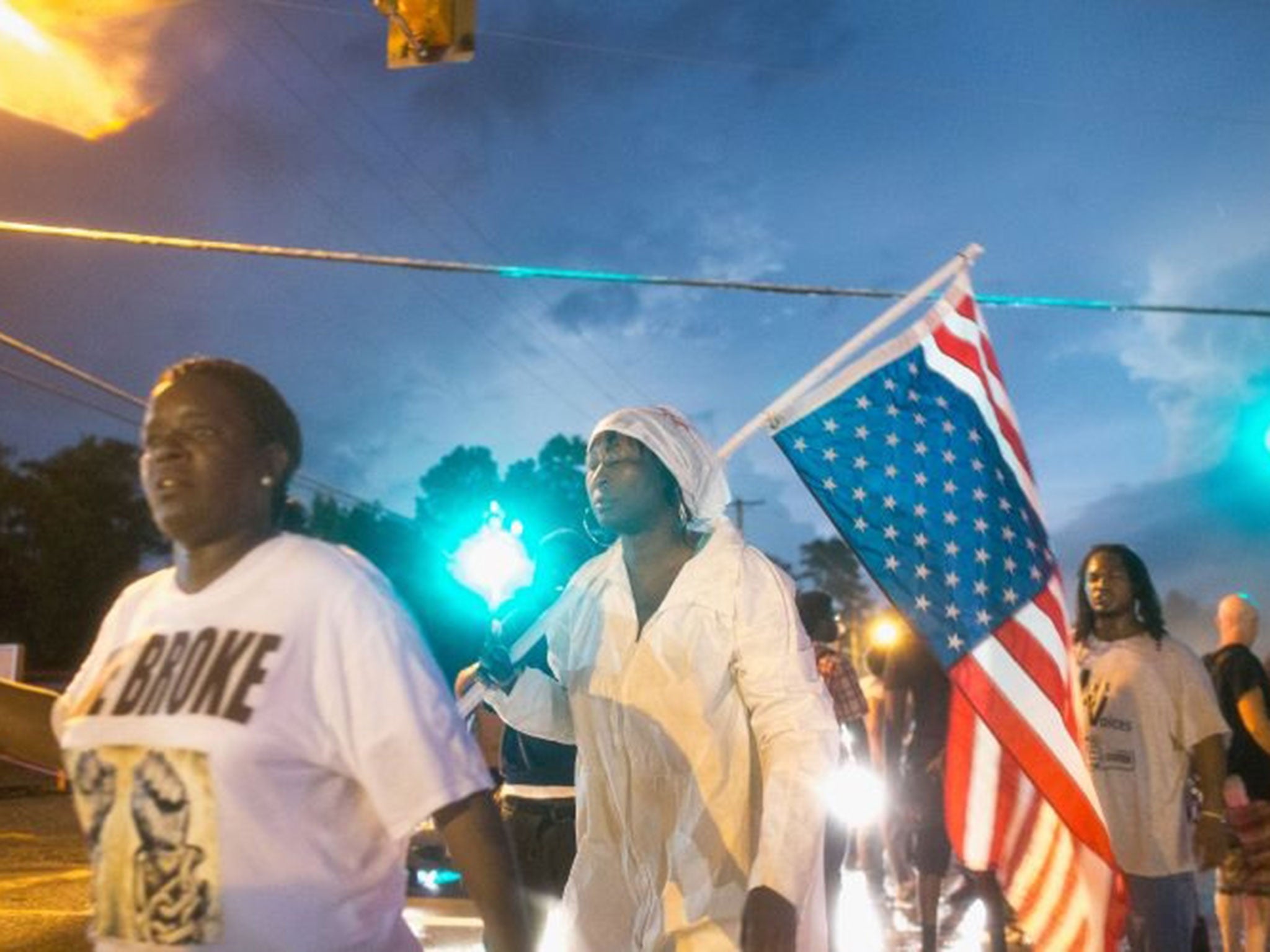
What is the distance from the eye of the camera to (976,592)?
484 cm

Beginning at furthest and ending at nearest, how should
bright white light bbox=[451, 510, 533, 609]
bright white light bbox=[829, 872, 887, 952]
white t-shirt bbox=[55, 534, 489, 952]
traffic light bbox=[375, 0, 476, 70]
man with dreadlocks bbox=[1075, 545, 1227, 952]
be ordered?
bright white light bbox=[829, 872, 887, 952] < traffic light bbox=[375, 0, 476, 70] < man with dreadlocks bbox=[1075, 545, 1227, 952] < bright white light bbox=[451, 510, 533, 609] < white t-shirt bbox=[55, 534, 489, 952]

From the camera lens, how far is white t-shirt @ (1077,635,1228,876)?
603 centimetres

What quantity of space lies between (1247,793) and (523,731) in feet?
16.1

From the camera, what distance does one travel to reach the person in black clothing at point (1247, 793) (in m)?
7.34

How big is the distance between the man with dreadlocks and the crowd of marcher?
13mm

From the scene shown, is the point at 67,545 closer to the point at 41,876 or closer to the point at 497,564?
the point at 41,876

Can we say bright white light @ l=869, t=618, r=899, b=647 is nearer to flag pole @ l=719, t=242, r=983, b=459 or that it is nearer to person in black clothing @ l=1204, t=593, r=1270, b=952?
person in black clothing @ l=1204, t=593, r=1270, b=952

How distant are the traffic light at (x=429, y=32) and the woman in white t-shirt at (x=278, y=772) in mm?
6860

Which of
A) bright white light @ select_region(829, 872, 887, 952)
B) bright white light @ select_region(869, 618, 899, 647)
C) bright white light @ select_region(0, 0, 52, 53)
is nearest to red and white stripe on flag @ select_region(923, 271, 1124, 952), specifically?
bright white light @ select_region(829, 872, 887, 952)

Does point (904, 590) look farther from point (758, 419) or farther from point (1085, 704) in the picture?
point (1085, 704)

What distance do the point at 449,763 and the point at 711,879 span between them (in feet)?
Result: 4.50

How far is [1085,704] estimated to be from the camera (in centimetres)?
634

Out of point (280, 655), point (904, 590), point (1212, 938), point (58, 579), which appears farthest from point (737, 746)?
point (58, 579)

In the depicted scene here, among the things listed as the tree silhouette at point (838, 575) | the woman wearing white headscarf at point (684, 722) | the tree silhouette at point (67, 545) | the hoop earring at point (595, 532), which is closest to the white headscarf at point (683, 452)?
the woman wearing white headscarf at point (684, 722)
